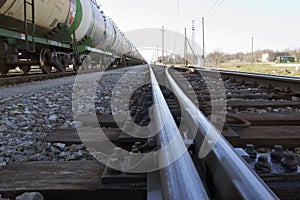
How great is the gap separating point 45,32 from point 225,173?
697 cm

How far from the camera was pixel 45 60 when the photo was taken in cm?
811

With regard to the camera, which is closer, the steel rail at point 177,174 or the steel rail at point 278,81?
the steel rail at point 177,174

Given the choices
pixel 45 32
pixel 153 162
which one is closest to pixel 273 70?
pixel 45 32

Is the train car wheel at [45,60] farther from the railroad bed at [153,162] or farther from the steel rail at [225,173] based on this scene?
the steel rail at [225,173]

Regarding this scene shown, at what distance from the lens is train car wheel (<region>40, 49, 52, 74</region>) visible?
7.70 metres

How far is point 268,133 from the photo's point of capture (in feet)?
5.52

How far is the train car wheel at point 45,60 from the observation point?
7.70 meters

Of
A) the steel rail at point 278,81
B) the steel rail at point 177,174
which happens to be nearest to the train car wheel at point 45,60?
the steel rail at point 278,81

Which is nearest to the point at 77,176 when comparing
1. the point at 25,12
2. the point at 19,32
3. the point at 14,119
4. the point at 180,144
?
the point at 180,144

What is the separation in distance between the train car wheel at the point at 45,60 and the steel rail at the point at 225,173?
7143 millimetres

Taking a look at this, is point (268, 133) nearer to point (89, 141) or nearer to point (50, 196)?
point (89, 141)

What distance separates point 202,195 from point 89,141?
1081 millimetres

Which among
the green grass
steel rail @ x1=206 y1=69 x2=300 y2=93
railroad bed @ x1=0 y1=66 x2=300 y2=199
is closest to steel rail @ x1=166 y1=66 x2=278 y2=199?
railroad bed @ x1=0 y1=66 x2=300 y2=199

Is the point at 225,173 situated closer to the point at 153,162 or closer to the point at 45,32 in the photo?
the point at 153,162
